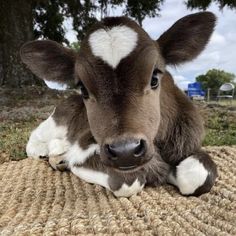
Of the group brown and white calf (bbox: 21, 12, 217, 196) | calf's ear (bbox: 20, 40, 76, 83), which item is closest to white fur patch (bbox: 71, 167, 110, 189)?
brown and white calf (bbox: 21, 12, 217, 196)

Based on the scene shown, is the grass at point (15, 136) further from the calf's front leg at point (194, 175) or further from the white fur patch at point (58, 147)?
the calf's front leg at point (194, 175)

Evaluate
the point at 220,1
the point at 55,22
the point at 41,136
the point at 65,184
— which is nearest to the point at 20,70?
the point at 55,22

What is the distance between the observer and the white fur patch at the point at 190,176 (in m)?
2.14

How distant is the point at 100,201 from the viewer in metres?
2.16

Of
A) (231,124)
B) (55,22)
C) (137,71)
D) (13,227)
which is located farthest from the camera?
(55,22)

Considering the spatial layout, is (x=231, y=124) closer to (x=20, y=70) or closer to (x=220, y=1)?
(x=220, y=1)

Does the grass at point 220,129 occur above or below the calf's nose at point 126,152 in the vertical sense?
below

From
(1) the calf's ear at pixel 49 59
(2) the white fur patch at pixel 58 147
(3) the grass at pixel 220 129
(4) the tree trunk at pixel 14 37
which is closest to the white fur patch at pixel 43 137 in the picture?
(2) the white fur patch at pixel 58 147

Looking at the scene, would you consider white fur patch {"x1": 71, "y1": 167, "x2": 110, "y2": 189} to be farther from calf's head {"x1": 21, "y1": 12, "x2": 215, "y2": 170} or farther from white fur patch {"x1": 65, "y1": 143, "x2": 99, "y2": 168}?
calf's head {"x1": 21, "y1": 12, "x2": 215, "y2": 170}

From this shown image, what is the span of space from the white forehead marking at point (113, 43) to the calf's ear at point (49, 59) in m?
0.31

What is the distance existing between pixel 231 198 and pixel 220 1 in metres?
6.18

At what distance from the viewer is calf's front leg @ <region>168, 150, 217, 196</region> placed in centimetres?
215

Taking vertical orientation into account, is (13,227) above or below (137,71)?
below

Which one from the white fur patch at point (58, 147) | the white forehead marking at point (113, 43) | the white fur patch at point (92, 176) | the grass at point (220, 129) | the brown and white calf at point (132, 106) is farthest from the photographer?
the grass at point (220, 129)
